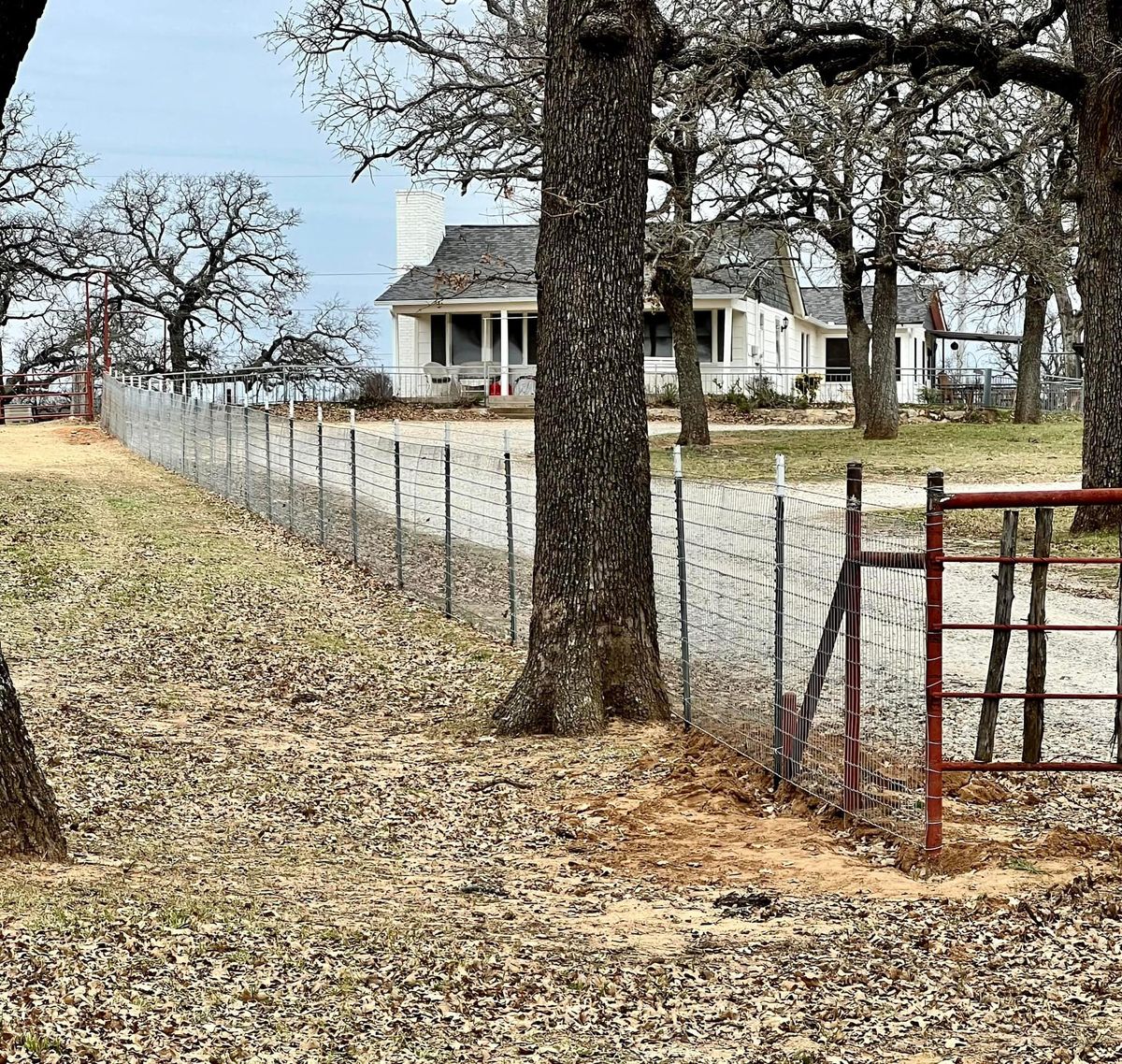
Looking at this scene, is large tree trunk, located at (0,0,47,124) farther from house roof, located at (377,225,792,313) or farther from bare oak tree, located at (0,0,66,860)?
house roof, located at (377,225,792,313)

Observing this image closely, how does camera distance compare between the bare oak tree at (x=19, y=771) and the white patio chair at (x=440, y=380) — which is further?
the white patio chair at (x=440, y=380)

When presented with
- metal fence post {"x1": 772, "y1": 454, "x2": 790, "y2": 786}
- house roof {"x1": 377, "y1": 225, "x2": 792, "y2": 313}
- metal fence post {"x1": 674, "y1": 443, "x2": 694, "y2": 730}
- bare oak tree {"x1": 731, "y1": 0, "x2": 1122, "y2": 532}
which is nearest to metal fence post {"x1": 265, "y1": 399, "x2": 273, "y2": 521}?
bare oak tree {"x1": 731, "y1": 0, "x2": 1122, "y2": 532}

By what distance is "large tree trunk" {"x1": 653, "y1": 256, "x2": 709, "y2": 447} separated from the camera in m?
30.0

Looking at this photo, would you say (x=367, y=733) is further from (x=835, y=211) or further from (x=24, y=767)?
(x=835, y=211)

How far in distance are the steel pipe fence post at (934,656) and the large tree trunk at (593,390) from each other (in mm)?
3079

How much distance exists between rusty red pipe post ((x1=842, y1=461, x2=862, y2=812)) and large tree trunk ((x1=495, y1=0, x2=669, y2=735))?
235 centimetres

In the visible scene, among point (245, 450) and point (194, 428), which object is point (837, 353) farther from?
point (245, 450)

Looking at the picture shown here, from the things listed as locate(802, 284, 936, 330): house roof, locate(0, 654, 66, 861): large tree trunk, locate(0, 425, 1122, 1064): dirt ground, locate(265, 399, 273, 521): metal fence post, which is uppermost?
locate(802, 284, 936, 330): house roof

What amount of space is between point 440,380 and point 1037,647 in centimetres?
3722

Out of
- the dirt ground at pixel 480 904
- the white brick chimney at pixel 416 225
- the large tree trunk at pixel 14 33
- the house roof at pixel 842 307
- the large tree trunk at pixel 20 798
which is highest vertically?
the white brick chimney at pixel 416 225

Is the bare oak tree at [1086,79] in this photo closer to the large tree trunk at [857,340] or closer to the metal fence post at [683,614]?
the metal fence post at [683,614]

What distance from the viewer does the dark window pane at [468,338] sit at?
45469mm

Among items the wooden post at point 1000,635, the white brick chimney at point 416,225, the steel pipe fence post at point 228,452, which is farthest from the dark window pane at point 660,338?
the wooden post at point 1000,635

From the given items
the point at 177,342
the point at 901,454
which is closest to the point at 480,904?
the point at 901,454
